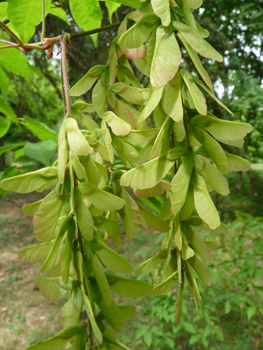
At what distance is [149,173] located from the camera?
1.31 feet

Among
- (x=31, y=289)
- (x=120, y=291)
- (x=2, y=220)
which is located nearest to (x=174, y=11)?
(x=120, y=291)

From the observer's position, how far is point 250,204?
16.6 ft

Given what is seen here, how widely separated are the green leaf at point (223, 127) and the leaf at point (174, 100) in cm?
4

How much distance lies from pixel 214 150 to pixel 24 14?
2.02 ft

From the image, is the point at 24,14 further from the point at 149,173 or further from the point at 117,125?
the point at 149,173

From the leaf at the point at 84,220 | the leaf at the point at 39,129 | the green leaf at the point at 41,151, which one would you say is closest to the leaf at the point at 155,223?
the leaf at the point at 84,220

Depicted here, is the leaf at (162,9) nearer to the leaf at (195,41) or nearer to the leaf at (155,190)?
the leaf at (195,41)

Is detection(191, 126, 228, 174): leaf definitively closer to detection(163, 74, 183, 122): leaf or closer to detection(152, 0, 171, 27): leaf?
detection(163, 74, 183, 122): leaf

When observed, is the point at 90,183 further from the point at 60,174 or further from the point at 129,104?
the point at 129,104

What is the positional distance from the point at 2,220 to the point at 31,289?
2.36m

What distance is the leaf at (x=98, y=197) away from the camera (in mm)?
385

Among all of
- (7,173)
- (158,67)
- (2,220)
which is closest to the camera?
(158,67)

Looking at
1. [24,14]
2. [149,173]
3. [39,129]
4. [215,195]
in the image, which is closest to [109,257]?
[149,173]

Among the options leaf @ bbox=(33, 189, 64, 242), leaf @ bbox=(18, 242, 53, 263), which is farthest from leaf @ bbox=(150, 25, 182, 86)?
leaf @ bbox=(18, 242, 53, 263)
